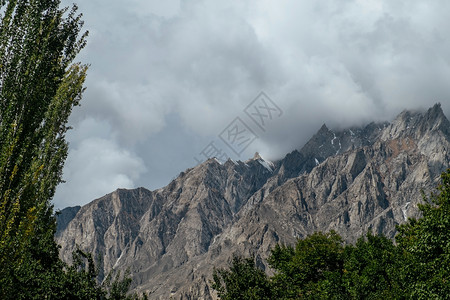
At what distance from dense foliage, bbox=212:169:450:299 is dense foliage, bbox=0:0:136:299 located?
17598 mm

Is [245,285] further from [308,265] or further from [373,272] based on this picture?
[308,265]

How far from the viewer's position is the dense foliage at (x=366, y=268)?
26500 millimetres

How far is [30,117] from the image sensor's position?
18656mm

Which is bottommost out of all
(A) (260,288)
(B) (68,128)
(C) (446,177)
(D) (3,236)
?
(A) (260,288)

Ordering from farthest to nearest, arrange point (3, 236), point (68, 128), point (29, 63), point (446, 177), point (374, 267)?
1. point (374, 267)
2. point (446, 177)
3. point (68, 128)
4. point (29, 63)
5. point (3, 236)

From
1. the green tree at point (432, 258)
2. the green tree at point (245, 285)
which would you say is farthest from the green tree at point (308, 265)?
the green tree at point (432, 258)

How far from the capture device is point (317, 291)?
4738 cm

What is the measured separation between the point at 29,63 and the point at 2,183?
231 inches

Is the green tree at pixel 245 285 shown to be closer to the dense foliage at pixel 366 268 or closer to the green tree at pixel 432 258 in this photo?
the dense foliage at pixel 366 268

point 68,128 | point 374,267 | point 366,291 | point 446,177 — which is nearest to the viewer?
point 68,128

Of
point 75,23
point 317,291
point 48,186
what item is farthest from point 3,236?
point 317,291

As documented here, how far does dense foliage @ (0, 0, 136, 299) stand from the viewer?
639 inches

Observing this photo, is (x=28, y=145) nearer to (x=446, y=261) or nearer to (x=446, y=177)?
(x=446, y=261)

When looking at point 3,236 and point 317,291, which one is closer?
point 3,236
